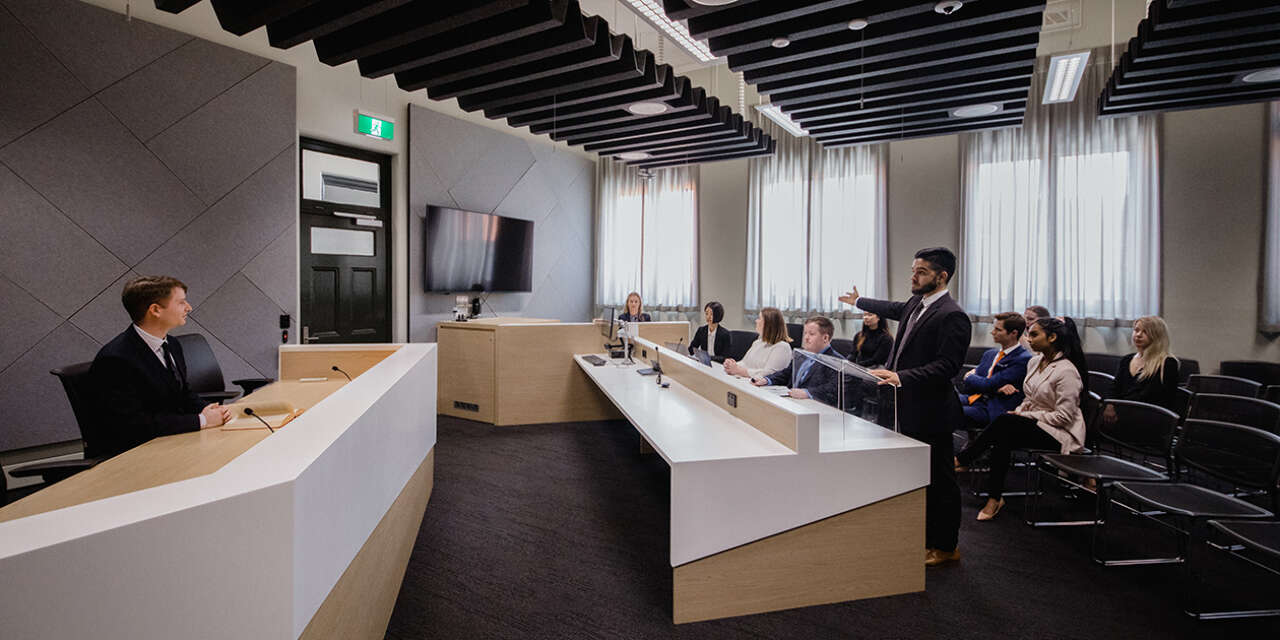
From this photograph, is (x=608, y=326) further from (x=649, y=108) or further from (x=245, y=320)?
(x=245, y=320)

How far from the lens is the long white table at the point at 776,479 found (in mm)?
2184

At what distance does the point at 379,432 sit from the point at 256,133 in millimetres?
4410

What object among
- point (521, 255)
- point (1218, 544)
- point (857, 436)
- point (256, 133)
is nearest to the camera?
point (857, 436)

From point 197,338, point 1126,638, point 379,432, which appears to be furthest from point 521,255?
point 1126,638

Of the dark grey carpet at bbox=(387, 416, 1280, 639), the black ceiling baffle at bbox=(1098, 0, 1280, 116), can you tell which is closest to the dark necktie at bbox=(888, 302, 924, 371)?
the dark grey carpet at bbox=(387, 416, 1280, 639)

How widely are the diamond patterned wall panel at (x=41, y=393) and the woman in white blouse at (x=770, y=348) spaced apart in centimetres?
489

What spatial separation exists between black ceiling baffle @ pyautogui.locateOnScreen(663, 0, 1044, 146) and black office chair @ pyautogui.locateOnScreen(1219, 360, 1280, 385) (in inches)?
116

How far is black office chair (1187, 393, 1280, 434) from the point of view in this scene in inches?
124

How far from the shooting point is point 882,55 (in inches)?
155

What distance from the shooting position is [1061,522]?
334 centimetres

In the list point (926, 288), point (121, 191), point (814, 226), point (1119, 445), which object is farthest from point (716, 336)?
point (121, 191)

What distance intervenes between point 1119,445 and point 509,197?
260 inches

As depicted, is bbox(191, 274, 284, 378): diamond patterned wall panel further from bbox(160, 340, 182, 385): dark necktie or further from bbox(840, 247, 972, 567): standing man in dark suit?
bbox(840, 247, 972, 567): standing man in dark suit

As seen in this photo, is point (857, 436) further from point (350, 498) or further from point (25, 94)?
point (25, 94)
